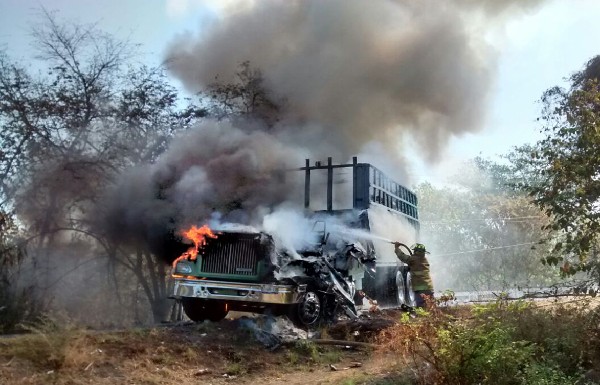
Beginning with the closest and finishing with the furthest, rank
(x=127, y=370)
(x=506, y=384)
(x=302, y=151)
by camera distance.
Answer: (x=506, y=384)
(x=127, y=370)
(x=302, y=151)

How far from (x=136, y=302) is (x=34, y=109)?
234 inches

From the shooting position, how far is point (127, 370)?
222 inches

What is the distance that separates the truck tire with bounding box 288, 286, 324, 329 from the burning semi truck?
16 millimetres

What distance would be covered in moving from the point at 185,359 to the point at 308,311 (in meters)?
2.60

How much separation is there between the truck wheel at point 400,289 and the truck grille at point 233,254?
204 inches

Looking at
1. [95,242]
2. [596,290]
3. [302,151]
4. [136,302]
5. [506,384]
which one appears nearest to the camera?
[506,384]

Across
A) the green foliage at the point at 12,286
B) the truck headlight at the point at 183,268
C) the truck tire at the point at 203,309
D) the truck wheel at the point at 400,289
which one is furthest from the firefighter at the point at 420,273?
the green foliage at the point at 12,286

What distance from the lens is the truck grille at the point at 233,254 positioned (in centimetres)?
823

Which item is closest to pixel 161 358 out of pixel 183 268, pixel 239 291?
pixel 239 291

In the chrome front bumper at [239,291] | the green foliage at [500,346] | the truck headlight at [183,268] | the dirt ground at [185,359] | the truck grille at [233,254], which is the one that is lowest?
the dirt ground at [185,359]

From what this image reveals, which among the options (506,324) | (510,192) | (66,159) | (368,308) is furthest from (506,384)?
(510,192)

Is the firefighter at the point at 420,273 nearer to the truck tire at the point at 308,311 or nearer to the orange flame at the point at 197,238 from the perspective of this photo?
the truck tire at the point at 308,311

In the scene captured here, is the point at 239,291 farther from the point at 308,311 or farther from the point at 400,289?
the point at 400,289

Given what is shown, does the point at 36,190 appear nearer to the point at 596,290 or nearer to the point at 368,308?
the point at 368,308
